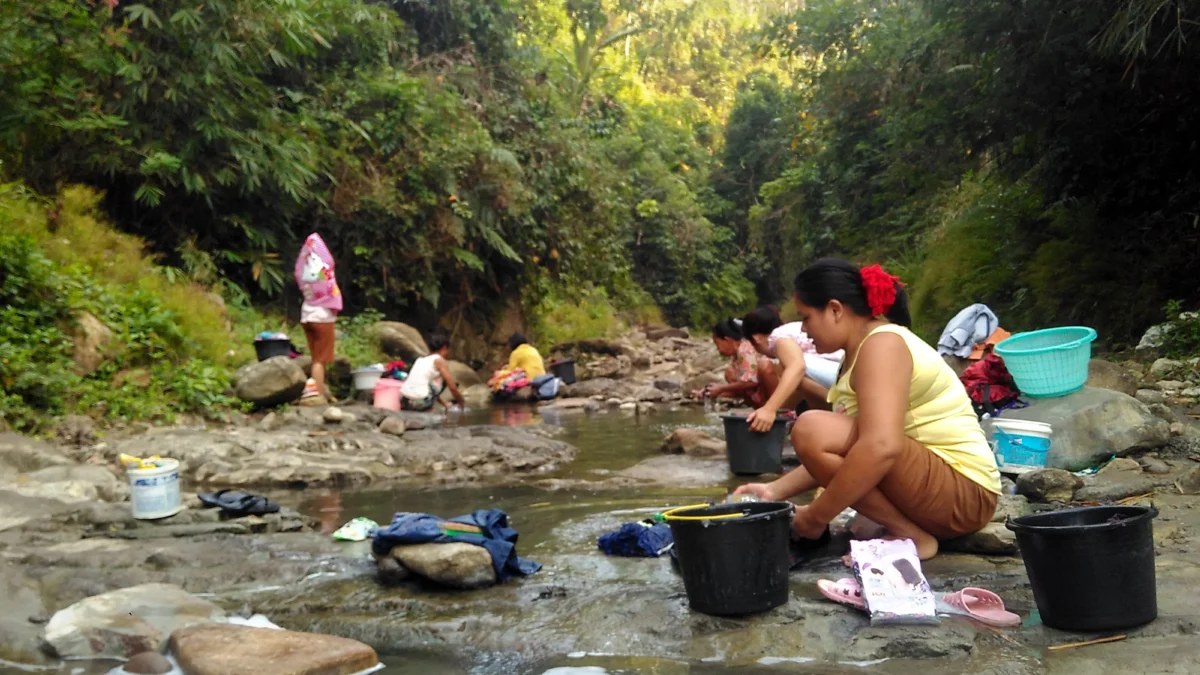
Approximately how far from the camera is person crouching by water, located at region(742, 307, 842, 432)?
17.5 ft

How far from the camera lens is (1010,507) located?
3955 millimetres

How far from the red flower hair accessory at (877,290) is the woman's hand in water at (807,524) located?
75cm

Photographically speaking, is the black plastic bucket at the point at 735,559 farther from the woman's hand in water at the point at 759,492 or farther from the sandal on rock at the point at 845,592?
the woman's hand in water at the point at 759,492

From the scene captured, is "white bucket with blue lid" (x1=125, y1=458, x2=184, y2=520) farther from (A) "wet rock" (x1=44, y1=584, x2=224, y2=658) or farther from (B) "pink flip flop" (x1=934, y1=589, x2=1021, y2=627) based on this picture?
(B) "pink flip flop" (x1=934, y1=589, x2=1021, y2=627)

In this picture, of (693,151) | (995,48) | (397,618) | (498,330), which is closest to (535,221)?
(498,330)

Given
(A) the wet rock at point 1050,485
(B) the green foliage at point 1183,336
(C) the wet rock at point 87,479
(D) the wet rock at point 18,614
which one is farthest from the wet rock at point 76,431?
(B) the green foliage at point 1183,336

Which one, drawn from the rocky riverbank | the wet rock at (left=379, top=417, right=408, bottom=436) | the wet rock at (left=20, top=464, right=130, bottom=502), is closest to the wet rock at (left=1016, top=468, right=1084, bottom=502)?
the rocky riverbank

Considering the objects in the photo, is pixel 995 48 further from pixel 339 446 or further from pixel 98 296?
pixel 98 296

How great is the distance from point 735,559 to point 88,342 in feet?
22.0

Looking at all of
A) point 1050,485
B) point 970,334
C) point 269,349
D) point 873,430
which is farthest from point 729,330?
point 269,349

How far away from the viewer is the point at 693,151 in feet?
107

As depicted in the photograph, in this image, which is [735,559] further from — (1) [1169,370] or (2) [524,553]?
(1) [1169,370]

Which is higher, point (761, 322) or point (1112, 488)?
point (761, 322)

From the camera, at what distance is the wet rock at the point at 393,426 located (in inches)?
320
